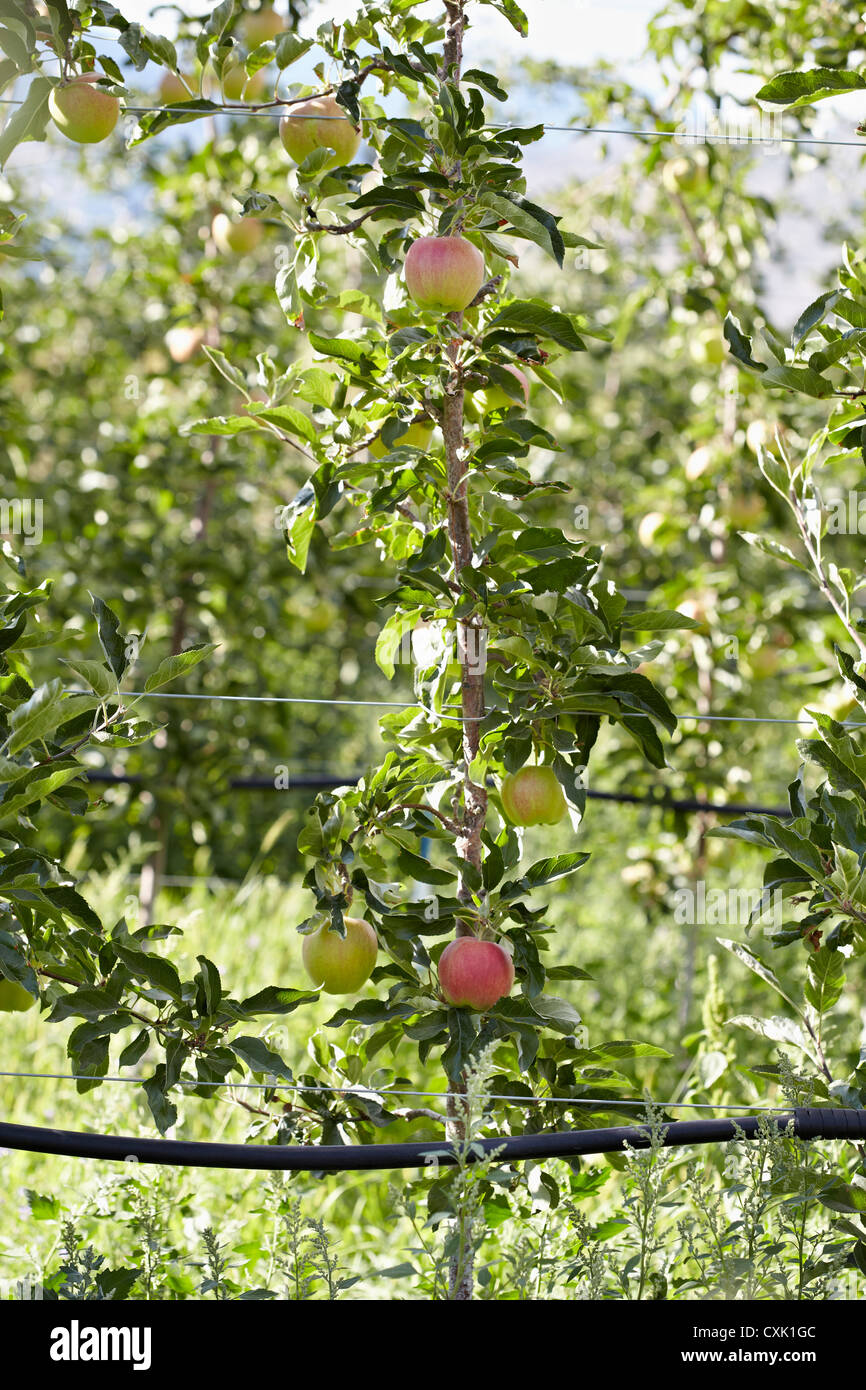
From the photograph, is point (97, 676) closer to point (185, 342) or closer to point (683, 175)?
point (185, 342)

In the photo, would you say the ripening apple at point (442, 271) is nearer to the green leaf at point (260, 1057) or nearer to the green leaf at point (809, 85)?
the green leaf at point (809, 85)

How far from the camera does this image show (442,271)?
99 cm

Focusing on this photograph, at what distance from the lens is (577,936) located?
10.1 ft

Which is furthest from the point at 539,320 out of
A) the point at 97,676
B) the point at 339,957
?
the point at 339,957

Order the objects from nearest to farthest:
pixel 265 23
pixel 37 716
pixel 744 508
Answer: pixel 37 716 < pixel 265 23 < pixel 744 508

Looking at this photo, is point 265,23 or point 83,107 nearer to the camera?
point 83,107

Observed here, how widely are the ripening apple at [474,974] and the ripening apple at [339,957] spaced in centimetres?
9

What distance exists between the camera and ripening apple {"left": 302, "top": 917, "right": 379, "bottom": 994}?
41.4 inches

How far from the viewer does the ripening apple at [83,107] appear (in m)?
1.14

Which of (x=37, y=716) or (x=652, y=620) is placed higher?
(x=652, y=620)

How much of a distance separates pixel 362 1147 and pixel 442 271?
71cm

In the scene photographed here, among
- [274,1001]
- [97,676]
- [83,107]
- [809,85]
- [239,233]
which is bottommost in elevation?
[274,1001]

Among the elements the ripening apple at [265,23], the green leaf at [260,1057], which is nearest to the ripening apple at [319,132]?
the ripening apple at [265,23]

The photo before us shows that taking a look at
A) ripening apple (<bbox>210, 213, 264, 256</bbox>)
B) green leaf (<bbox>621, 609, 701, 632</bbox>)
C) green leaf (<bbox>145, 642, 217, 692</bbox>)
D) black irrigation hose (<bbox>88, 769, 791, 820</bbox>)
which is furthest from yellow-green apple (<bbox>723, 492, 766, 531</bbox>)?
green leaf (<bbox>145, 642, 217, 692</bbox>)
